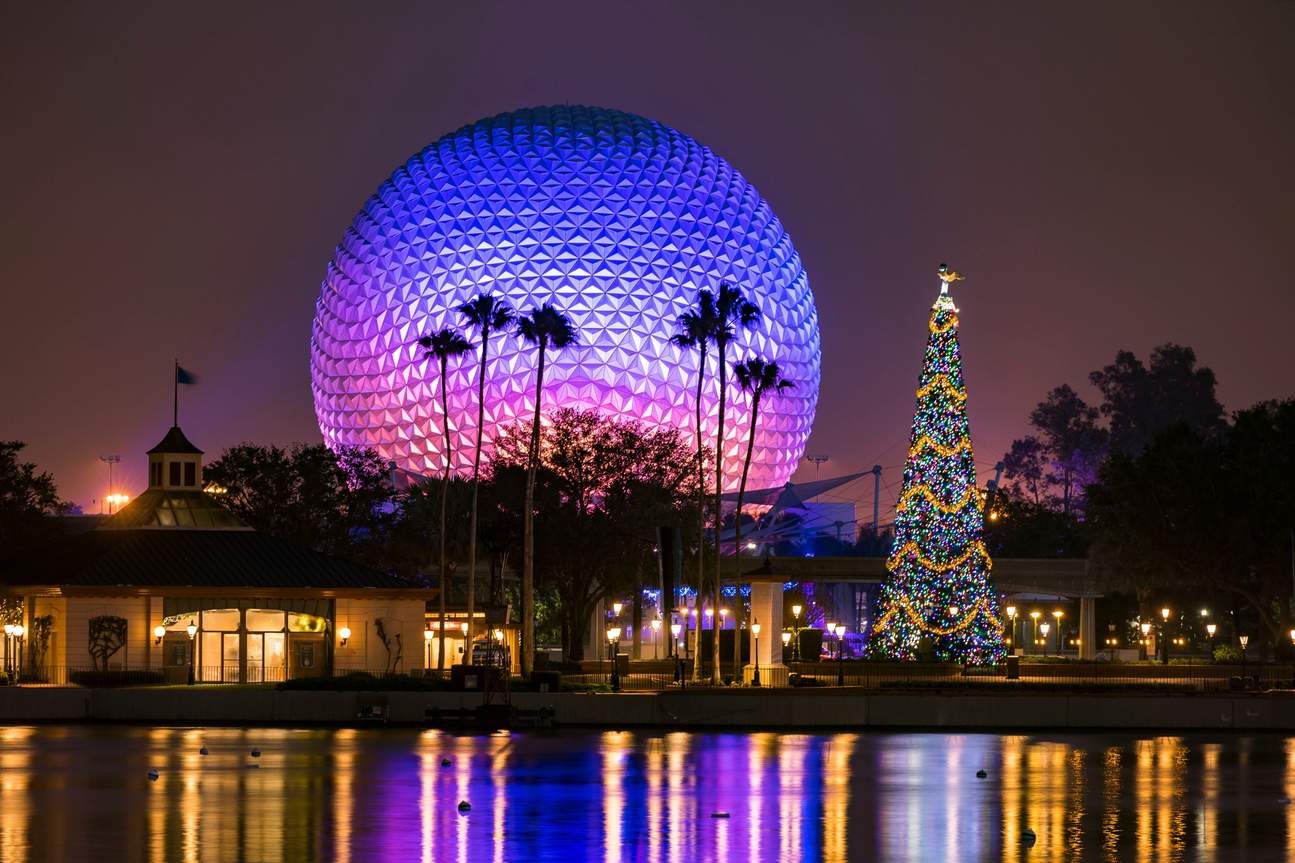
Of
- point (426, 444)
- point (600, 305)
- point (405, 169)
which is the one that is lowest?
point (426, 444)

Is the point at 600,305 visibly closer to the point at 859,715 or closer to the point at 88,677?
the point at 88,677

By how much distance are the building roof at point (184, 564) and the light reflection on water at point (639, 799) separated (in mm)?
20070

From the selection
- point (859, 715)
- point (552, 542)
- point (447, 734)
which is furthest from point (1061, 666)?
point (447, 734)

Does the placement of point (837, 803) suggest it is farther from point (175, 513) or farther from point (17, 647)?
point (175, 513)

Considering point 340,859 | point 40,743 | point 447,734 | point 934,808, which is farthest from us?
point 447,734

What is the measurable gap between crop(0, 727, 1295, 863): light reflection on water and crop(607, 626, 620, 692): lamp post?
1398 centimetres

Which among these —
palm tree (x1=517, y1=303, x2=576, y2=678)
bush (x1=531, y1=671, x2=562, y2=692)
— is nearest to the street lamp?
palm tree (x1=517, y1=303, x2=576, y2=678)

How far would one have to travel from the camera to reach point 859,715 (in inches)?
1742

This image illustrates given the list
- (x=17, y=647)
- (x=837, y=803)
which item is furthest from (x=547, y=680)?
(x=837, y=803)

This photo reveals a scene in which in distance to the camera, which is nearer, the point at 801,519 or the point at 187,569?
the point at 187,569

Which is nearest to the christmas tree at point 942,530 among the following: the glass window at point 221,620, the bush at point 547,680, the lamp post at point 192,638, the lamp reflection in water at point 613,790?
the bush at point 547,680

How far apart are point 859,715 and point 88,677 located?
74.6 feet

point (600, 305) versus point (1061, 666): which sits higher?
point (600, 305)

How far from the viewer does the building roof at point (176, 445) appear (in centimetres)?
6712
